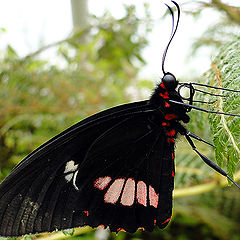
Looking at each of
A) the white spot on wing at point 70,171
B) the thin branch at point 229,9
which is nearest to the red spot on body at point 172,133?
the white spot on wing at point 70,171

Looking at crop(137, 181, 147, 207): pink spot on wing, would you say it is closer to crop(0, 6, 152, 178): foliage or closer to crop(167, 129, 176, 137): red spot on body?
crop(167, 129, 176, 137): red spot on body

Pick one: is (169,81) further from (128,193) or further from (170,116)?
(128,193)

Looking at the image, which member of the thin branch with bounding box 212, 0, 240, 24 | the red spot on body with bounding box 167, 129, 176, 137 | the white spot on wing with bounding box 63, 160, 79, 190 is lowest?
the white spot on wing with bounding box 63, 160, 79, 190

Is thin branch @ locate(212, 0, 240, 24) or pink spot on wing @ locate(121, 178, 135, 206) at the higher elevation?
thin branch @ locate(212, 0, 240, 24)

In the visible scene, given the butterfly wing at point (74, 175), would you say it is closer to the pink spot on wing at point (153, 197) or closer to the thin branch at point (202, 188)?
the pink spot on wing at point (153, 197)

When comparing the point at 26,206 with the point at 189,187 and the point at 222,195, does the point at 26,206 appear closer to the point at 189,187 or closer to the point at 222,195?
the point at 189,187

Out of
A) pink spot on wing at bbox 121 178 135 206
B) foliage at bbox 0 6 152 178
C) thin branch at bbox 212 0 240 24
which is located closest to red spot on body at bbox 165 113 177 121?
pink spot on wing at bbox 121 178 135 206

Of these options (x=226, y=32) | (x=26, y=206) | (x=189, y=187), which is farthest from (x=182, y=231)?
(x=226, y=32)

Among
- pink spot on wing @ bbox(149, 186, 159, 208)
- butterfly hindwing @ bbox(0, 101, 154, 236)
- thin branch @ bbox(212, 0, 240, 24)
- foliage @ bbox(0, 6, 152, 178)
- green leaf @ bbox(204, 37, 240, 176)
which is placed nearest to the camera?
green leaf @ bbox(204, 37, 240, 176)
